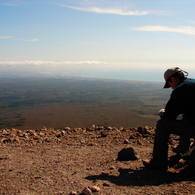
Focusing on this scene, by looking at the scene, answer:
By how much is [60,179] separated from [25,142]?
3.85 meters

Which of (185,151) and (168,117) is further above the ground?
(168,117)

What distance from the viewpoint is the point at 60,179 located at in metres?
4.54

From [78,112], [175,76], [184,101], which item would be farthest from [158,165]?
[78,112]

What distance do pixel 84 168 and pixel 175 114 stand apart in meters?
2.42

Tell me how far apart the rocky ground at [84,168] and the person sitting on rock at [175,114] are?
15.3 inches

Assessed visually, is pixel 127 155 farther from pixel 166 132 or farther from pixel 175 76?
pixel 175 76

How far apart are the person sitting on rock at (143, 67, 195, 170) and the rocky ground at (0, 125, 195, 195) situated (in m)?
0.39

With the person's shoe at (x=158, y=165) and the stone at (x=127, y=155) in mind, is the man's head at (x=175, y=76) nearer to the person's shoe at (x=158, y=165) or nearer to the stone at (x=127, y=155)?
the person's shoe at (x=158, y=165)

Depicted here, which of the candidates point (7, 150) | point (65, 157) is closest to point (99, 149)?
point (65, 157)

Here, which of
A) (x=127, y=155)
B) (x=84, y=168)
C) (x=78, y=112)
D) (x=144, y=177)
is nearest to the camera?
(x=144, y=177)

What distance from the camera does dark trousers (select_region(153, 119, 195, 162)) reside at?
457 cm

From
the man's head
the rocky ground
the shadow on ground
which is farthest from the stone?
the man's head

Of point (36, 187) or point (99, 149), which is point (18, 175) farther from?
point (99, 149)

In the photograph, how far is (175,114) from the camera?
14.7ft
